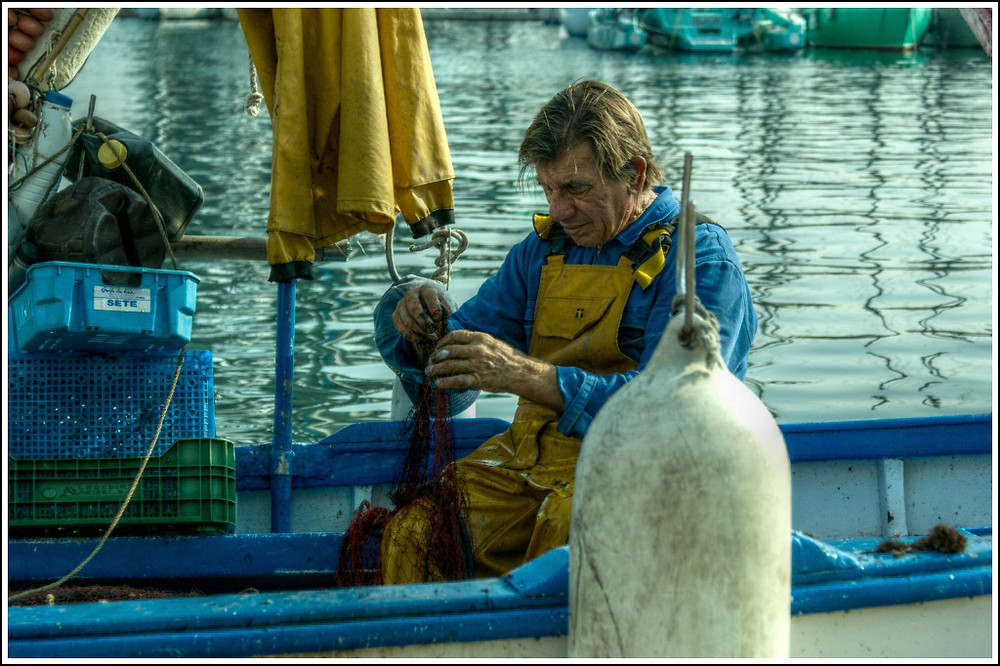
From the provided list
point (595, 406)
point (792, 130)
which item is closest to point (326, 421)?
point (595, 406)

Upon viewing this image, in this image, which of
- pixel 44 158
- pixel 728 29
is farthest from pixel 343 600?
pixel 728 29

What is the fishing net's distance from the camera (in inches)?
126

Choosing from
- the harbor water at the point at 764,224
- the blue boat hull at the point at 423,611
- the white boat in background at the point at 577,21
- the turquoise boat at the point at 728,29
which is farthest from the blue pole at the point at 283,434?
the white boat in background at the point at 577,21

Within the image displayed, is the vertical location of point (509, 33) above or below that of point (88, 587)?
above

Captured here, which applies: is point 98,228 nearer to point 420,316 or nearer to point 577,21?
point 420,316

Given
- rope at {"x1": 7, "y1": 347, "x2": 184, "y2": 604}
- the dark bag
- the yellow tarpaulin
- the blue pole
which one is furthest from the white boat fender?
the blue pole

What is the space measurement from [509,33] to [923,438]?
4336 centimetres

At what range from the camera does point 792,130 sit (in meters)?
19.9

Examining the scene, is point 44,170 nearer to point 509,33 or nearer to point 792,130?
point 792,130

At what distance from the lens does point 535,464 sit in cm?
331

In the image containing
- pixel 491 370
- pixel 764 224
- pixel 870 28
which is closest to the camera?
pixel 491 370

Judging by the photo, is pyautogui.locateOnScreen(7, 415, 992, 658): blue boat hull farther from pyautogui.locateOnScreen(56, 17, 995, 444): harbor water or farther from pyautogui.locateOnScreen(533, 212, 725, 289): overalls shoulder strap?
pyautogui.locateOnScreen(56, 17, 995, 444): harbor water

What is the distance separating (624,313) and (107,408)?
172 cm

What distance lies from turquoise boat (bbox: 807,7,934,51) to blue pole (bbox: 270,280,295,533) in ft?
111
